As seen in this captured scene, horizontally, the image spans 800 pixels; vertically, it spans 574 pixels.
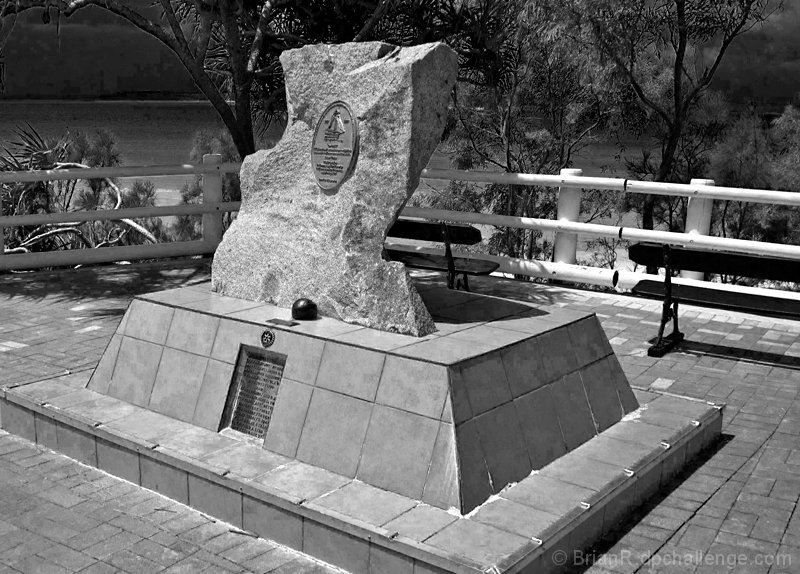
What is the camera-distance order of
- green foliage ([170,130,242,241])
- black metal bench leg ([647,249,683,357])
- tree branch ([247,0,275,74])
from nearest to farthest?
black metal bench leg ([647,249,683,357]) → tree branch ([247,0,275,74]) → green foliage ([170,130,242,241])

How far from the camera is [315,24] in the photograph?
12.9 meters

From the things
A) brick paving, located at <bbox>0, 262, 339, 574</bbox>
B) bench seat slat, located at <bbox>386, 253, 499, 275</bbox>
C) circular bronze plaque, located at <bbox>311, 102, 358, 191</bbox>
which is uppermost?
circular bronze plaque, located at <bbox>311, 102, 358, 191</bbox>

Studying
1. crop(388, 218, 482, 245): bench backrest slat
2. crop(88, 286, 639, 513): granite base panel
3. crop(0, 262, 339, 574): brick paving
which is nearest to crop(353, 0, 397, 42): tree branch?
crop(388, 218, 482, 245): bench backrest slat

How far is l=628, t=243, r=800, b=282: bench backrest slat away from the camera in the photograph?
7.47 metres

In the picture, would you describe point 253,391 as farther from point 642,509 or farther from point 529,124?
point 529,124

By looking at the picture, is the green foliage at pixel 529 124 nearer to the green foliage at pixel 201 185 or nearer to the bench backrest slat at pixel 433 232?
the green foliage at pixel 201 185

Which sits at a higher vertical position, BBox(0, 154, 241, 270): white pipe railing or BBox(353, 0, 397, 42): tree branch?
BBox(353, 0, 397, 42): tree branch

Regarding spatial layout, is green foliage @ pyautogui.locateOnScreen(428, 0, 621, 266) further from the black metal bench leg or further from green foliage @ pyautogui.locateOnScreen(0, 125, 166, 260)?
the black metal bench leg

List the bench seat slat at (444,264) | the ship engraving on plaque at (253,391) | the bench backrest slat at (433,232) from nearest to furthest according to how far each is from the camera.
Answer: the ship engraving on plaque at (253,391) → the bench seat slat at (444,264) → the bench backrest slat at (433,232)

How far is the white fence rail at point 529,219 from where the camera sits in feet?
30.8

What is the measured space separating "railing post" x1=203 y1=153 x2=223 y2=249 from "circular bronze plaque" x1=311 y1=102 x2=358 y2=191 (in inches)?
237

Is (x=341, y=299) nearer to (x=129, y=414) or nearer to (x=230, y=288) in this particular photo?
(x=230, y=288)

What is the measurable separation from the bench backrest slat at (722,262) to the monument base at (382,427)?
69.6 inches

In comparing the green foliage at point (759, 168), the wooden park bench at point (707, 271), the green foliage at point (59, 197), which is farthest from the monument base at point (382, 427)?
the green foliage at point (759, 168)
